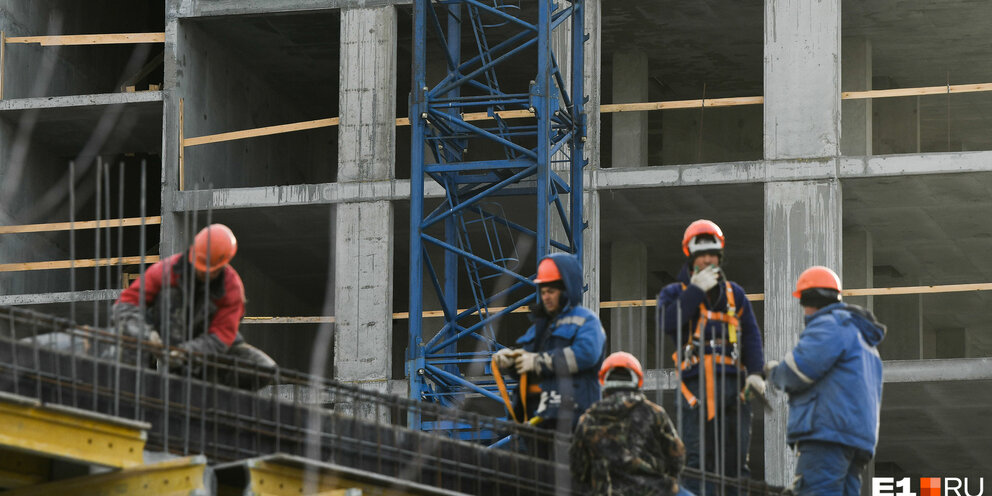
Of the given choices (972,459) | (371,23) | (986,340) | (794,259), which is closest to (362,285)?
(371,23)

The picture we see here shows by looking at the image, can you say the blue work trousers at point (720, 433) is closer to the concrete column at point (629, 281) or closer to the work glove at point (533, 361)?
the work glove at point (533, 361)

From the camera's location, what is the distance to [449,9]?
1086 inches

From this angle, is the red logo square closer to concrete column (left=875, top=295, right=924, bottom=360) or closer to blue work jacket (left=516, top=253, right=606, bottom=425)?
concrete column (left=875, top=295, right=924, bottom=360)

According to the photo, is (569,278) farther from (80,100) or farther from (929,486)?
(929,486)

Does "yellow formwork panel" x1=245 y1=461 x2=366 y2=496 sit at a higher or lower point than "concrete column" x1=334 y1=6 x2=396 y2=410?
lower

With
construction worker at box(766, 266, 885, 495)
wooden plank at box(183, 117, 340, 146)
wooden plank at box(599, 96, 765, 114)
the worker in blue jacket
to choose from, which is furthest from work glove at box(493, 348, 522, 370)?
wooden plank at box(183, 117, 340, 146)

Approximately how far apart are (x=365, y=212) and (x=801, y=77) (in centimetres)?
654

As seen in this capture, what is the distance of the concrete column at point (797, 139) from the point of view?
26.2 metres

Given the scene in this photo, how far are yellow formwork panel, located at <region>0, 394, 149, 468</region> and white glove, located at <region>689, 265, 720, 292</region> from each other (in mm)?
3782

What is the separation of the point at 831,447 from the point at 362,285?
53.4ft

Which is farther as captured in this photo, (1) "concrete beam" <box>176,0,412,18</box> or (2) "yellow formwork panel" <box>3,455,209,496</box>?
(1) "concrete beam" <box>176,0,412,18</box>

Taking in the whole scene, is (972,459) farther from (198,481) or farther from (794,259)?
(198,481)

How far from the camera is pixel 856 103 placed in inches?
1149

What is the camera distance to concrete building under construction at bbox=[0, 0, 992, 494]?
2672 cm
